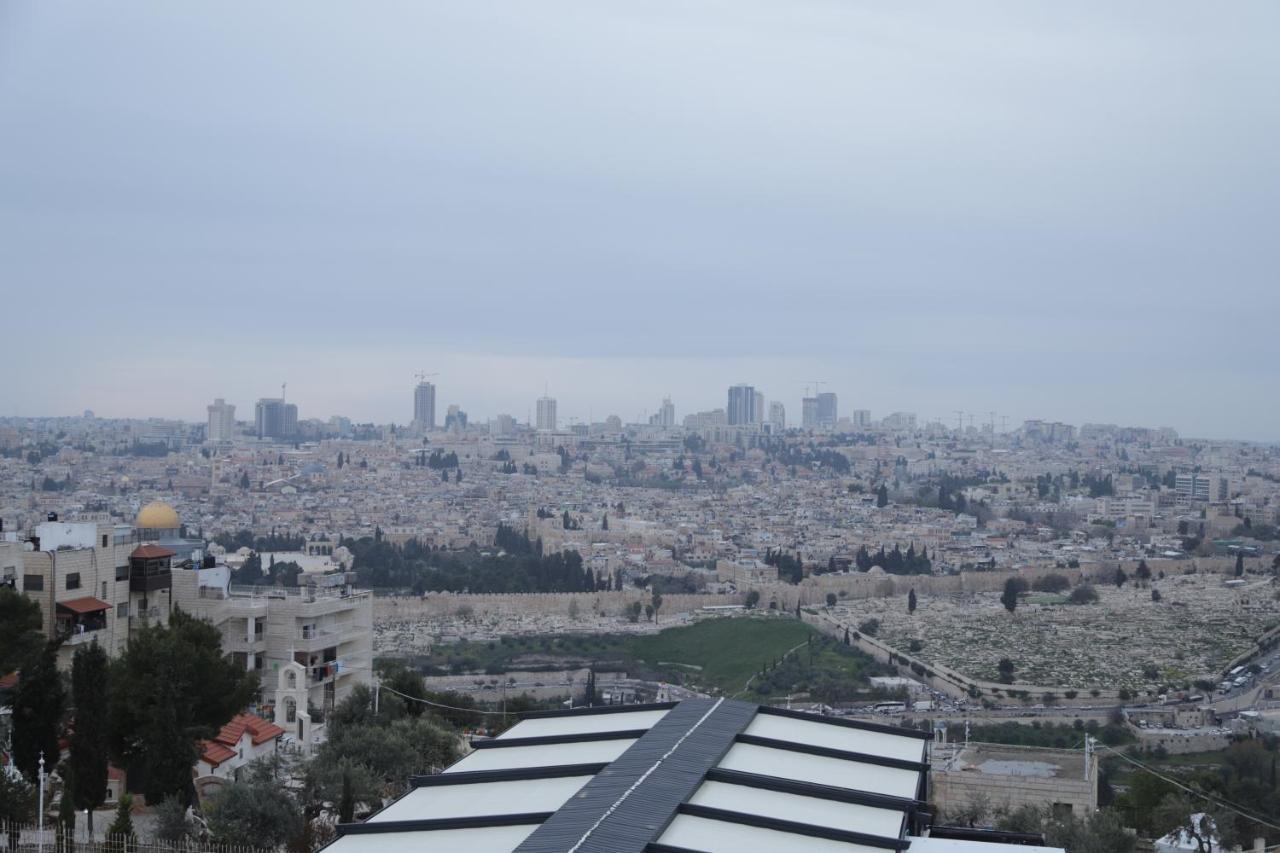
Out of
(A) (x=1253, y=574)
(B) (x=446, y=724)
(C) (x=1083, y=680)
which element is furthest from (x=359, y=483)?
(B) (x=446, y=724)

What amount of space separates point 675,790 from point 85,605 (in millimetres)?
8297

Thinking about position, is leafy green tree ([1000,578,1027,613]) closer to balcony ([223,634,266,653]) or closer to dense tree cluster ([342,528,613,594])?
dense tree cluster ([342,528,613,594])

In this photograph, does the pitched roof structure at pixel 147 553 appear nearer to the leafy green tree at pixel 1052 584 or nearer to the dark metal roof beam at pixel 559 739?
the dark metal roof beam at pixel 559 739

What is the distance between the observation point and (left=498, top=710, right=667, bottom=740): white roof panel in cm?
870

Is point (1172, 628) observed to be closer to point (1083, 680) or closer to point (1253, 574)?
point (1083, 680)

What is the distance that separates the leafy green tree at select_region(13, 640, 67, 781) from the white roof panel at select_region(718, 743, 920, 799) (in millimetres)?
4799

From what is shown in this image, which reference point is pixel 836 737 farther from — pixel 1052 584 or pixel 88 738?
pixel 1052 584

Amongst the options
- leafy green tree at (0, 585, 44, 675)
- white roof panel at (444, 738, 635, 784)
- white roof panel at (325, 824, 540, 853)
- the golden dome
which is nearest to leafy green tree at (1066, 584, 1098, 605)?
the golden dome

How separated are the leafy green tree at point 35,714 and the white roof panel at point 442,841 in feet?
11.6

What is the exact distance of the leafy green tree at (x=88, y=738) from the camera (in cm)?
855

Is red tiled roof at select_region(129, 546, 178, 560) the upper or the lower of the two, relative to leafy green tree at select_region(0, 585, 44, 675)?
upper

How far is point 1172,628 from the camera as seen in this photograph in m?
27.7

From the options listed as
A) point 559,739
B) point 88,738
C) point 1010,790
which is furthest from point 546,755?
point 1010,790

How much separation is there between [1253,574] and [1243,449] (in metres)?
66.2
